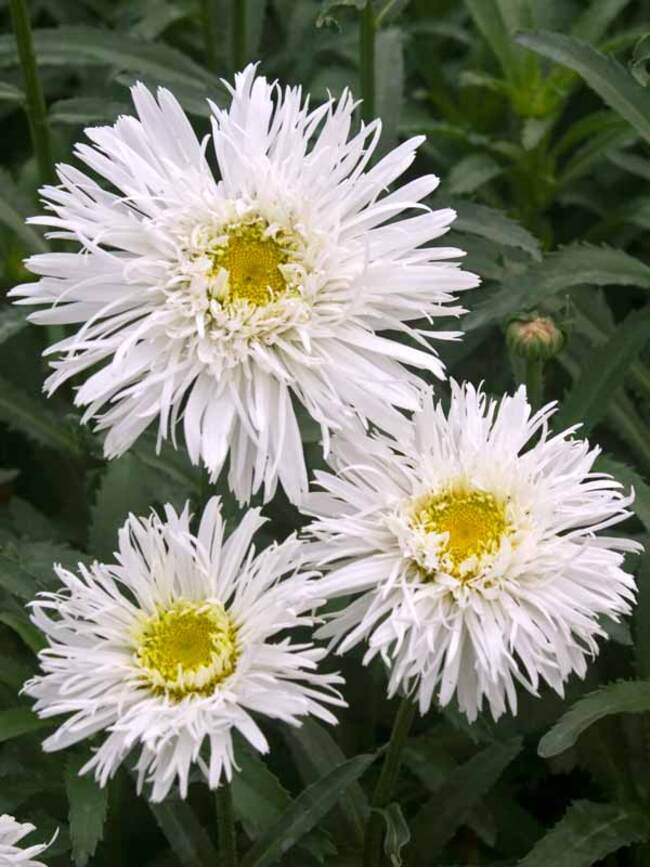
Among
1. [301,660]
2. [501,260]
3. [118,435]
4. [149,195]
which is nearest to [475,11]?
[501,260]

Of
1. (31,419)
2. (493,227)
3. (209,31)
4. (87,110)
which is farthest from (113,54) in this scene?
(493,227)

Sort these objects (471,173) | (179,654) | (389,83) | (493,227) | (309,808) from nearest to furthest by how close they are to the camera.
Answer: (179,654)
(309,808)
(493,227)
(389,83)
(471,173)

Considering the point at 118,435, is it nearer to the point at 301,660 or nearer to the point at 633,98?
the point at 301,660

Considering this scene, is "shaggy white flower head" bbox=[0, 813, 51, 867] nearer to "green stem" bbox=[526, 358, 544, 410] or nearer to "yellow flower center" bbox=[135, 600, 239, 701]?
"yellow flower center" bbox=[135, 600, 239, 701]

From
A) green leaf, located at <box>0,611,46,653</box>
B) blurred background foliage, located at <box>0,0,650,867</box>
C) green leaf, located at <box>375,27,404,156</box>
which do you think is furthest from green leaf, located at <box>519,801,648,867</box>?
green leaf, located at <box>375,27,404,156</box>

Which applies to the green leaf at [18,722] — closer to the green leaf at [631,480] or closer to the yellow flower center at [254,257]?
the yellow flower center at [254,257]

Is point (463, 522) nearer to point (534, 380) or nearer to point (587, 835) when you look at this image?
point (534, 380)
